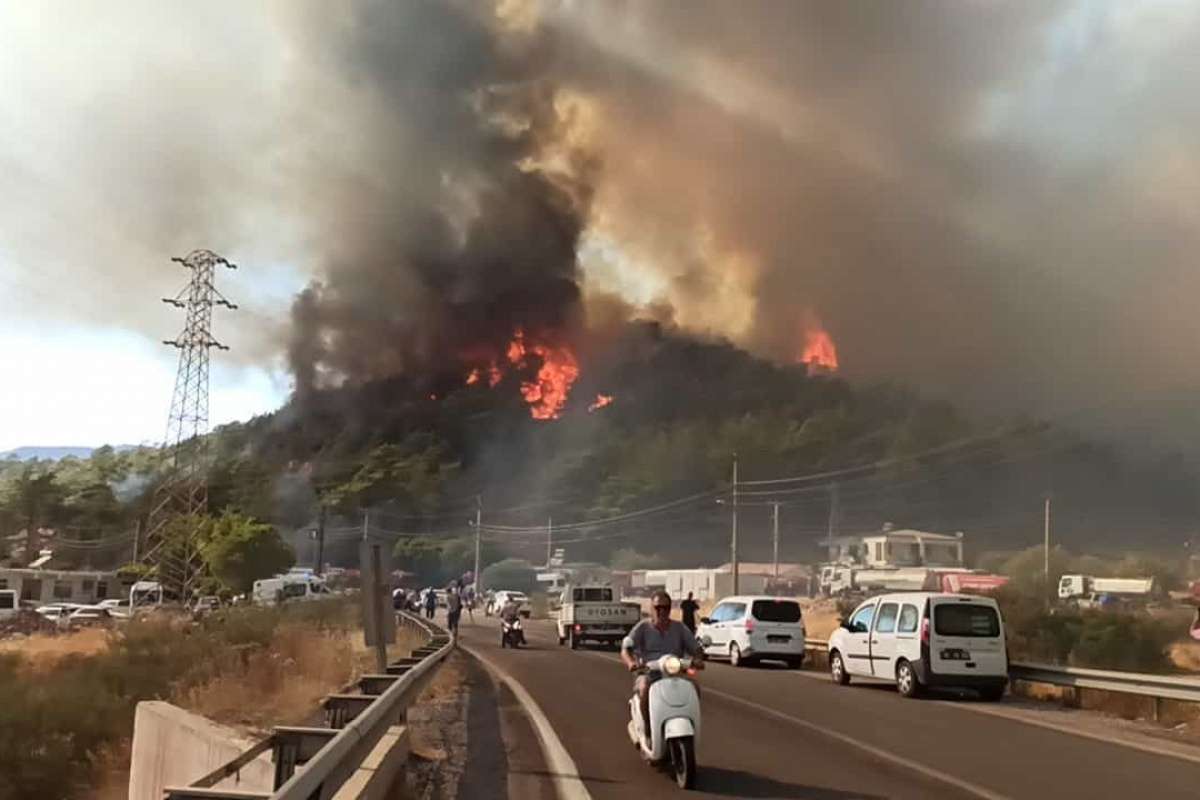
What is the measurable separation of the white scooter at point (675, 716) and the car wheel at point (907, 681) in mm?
9964

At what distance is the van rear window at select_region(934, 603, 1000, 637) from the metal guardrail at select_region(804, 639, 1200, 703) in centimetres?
107

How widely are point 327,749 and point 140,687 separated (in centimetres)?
1493

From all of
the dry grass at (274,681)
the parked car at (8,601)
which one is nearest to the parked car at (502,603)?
the parked car at (8,601)

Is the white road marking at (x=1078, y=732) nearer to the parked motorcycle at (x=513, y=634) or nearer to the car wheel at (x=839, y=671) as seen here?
the car wheel at (x=839, y=671)

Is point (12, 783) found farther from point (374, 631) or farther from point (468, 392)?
point (468, 392)

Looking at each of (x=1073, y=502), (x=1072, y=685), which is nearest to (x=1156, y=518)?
(x=1073, y=502)

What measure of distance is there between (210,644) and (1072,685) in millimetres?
17260

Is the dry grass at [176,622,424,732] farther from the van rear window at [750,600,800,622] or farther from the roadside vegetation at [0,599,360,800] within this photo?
the van rear window at [750,600,800,622]

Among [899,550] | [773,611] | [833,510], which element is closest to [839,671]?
[773,611]

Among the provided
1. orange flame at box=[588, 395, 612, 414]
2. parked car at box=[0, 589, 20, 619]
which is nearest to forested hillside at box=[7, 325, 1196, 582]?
orange flame at box=[588, 395, 612, 414]

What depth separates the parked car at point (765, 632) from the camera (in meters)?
26.1

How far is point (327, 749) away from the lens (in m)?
5.36

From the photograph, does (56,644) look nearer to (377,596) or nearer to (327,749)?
(377,596)

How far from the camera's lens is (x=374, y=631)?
38.5ft
